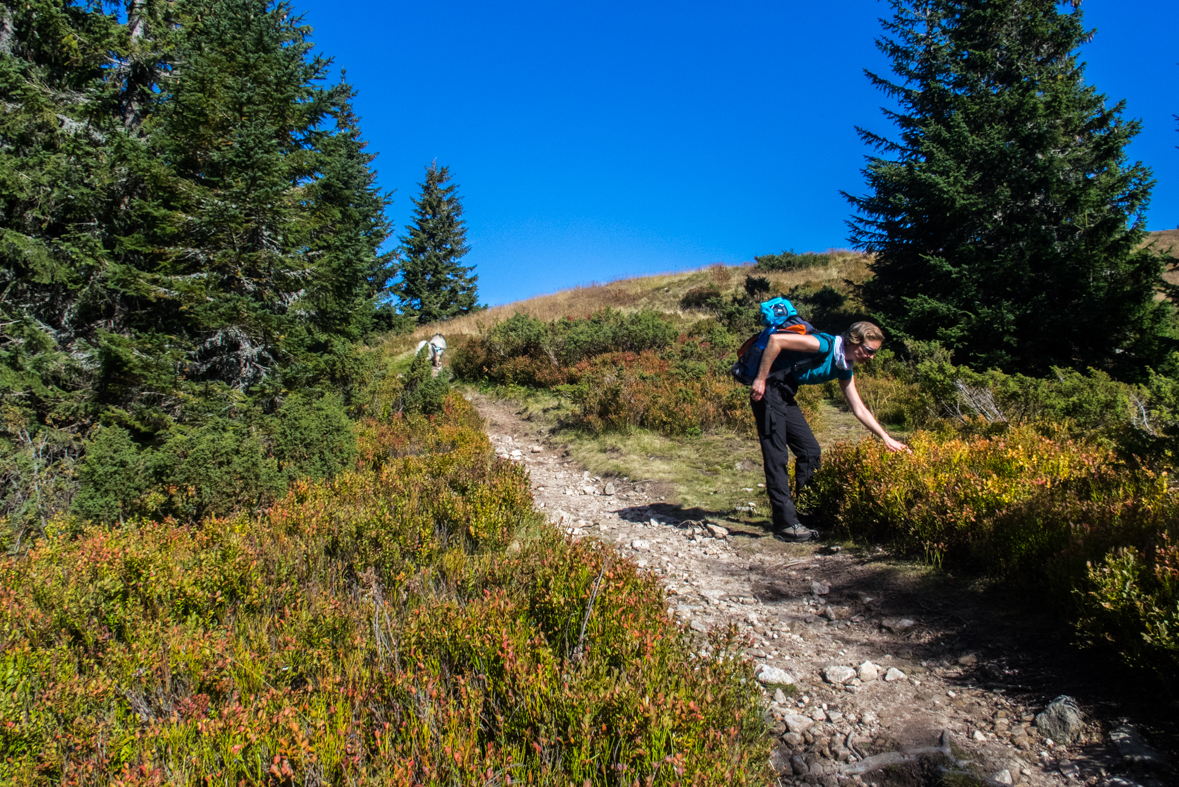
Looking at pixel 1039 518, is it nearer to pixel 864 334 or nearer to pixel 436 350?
pixel 864 334

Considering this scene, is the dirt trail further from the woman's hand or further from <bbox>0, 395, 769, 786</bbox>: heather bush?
the woman's hand

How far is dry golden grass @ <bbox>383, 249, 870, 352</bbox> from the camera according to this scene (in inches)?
975

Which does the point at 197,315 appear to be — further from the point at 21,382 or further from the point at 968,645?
the point at 968,645

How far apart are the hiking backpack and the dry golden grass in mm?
19086

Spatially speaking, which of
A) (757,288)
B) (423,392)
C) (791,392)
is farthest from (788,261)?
(791,392)

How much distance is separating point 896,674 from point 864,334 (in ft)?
9.09

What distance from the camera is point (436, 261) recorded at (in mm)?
29938

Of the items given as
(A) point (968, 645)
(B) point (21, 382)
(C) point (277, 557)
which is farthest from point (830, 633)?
(B) point (21, 382)

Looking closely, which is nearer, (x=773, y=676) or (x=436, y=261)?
(x=773, y=676)

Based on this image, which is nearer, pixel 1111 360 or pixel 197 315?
pixel 197 315

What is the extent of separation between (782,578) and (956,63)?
16148mm

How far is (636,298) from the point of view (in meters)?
29.4

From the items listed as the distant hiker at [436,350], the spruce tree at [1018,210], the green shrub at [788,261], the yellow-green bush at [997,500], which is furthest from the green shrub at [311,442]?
the green shrub at [788,261]

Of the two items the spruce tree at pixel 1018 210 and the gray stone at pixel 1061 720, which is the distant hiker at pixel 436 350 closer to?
the spruce tree at pixel 1018 210
